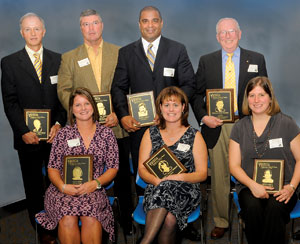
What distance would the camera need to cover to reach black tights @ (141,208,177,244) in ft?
11.3

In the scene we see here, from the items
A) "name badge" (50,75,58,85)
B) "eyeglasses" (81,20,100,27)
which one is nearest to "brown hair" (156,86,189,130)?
"eyeglasses" (81,20,100,27)

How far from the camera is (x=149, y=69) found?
4391 millimetres

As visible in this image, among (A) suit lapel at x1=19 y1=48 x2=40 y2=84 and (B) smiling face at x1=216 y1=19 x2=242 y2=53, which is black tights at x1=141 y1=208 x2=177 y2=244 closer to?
(B) smiling face at x1=216 y1=19 x2=242 y2=53

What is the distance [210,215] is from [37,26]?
2.94 m

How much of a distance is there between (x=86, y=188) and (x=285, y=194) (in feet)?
5.65

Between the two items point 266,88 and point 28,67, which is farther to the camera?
point 28,67

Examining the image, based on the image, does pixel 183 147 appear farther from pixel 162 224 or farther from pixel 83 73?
pixel 83 73

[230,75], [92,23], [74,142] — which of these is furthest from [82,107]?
[230,75]

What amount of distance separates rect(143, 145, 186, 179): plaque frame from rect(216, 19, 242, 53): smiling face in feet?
4.35

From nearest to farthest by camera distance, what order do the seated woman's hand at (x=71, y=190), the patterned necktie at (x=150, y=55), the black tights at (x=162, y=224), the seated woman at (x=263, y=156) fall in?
the black tights at (x=162, y=224) < the seated woman at (x=263, y=156) < the seated woman's hand at (x=71, y=190) < the patterned necktie at (x=150, y=55)

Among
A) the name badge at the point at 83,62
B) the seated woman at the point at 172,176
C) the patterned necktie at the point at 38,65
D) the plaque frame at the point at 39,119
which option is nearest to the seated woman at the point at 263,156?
the seated woman at the point at 172,176

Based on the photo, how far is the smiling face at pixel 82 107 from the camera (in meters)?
3.99

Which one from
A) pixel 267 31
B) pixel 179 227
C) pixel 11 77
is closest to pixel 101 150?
pixel 179 227

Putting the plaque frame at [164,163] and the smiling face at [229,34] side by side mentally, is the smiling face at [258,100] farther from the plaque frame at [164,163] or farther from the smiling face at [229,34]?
the plaque frame at [164,163]
